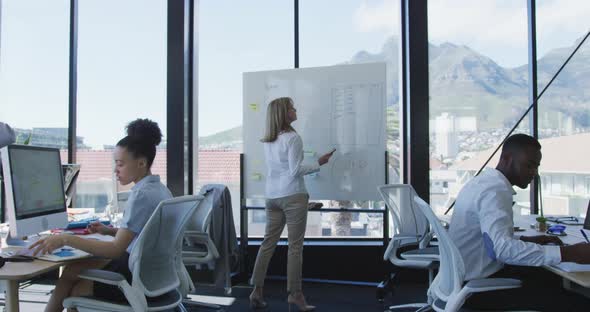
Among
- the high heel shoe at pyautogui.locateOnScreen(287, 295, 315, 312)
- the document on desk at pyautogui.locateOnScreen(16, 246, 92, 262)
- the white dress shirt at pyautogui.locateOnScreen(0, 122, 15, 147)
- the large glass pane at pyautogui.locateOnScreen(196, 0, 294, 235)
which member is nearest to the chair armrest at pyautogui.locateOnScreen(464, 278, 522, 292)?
the document on desk at pyautogui.locateOnScreen(16, 246, 92, 262)

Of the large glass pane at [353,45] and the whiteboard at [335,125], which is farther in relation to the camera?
the large glass pane at [353,45]

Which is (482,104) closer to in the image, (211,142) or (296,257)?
(296,257)

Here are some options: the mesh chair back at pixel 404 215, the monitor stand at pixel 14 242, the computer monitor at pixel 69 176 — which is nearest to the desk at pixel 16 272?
the monitor stand at pixel 14 242

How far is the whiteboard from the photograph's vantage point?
12.0 feet

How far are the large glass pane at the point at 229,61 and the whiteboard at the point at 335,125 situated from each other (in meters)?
0.41

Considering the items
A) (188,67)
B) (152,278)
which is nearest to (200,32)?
(188,67)

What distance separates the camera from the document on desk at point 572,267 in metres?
1.58

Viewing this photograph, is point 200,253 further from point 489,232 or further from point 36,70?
point 36,70

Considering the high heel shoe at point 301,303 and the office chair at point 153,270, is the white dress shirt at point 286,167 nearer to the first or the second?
the high heel shoe at point 301,303

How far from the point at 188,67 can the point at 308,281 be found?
7.83ft

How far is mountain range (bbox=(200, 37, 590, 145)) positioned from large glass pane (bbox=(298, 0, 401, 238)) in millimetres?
19

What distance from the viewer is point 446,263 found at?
1.84 metres

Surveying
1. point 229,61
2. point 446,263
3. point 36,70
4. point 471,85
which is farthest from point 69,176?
point 471,85

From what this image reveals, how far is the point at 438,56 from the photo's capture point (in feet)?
13.2
